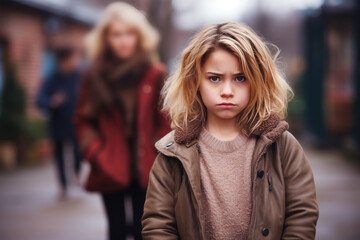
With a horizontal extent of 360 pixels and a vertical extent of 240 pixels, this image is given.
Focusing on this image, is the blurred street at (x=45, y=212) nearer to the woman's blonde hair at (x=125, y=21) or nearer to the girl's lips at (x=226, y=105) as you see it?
the woman's blonde hair at (x=125, y=21)

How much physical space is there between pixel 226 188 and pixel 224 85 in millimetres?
420

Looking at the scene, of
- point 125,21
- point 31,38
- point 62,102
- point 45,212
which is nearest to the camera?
A: point 125,21

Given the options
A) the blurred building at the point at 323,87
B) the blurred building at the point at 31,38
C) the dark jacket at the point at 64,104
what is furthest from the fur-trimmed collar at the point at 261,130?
the blurred building at the point at 323,87

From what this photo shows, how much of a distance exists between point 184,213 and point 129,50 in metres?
1.87

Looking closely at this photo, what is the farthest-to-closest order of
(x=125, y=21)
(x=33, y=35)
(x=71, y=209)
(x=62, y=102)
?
(x=33, y=35) → (x=62, y=102) → (x=71, y=209) → (x=125, y=21)

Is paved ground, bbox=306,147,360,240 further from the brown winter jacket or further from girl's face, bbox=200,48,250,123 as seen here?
girl's face, bbox=200,48,250,123

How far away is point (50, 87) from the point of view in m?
7.66

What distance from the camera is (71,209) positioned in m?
6.62

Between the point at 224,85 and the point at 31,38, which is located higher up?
the point at 31,38

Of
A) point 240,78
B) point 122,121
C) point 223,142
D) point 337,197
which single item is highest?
point 240,78

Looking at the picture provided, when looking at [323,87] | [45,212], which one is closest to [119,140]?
[45,212]

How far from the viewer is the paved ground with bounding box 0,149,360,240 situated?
544 centimetres

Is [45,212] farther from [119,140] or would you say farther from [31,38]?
[31,38]

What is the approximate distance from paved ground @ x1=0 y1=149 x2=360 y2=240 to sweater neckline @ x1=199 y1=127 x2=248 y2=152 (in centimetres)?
322
